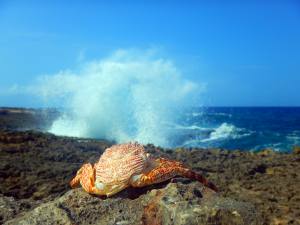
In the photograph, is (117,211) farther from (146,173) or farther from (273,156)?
(273,156)

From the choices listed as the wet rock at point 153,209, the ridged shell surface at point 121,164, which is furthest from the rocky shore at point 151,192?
the ridged shell surface at point 121,164

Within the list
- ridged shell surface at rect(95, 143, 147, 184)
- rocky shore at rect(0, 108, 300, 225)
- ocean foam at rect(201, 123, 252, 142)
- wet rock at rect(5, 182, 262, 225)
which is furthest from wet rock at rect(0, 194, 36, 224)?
ocean foam at rect(201, 123, 252, 142)

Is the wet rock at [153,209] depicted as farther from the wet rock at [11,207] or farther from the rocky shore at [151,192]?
the wet rock at [11,207]

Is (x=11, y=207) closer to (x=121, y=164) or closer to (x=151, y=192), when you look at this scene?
(x=121, y=164)

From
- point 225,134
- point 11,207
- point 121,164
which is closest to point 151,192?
point 121,164

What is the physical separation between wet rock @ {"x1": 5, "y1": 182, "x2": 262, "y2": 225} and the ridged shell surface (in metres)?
0.21

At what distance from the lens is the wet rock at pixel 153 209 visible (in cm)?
377

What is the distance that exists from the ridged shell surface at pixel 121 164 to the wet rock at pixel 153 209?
0.21 metres

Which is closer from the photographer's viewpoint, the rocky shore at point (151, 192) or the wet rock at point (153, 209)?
the wet rock at point (153, 209)

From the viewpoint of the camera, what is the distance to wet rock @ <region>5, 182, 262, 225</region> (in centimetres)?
377

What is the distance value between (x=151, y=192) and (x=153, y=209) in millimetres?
291

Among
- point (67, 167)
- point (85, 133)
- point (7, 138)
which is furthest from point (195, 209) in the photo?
point (85, 133)

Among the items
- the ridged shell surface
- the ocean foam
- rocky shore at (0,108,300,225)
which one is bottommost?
the ocean foam

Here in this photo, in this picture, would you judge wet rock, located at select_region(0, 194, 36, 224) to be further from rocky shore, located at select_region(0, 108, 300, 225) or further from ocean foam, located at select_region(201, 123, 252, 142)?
ocean foam, located at select_region(201, 123, 252, 142)
